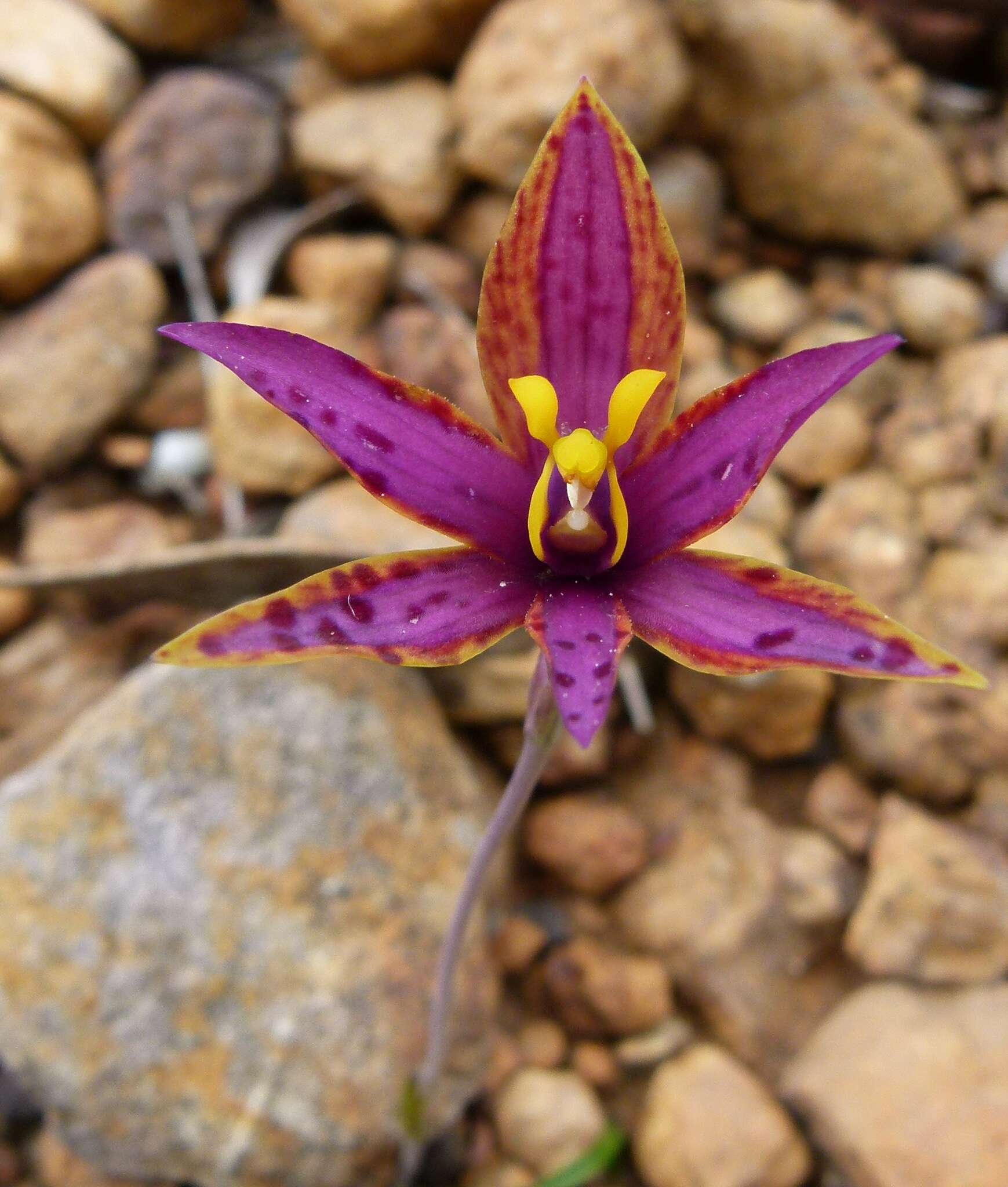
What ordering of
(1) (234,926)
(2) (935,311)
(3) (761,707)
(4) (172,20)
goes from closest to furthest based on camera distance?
(1) (234,926), (3) (761,707), (2) (935,311), (4) (172,20)

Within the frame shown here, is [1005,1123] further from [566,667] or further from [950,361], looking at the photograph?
[950,361]

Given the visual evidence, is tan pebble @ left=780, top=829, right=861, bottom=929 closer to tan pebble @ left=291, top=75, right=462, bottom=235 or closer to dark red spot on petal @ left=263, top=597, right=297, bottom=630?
dark red spot on petal @ left=263, top=597, right=297, bottom=630

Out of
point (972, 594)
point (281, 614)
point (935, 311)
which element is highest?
point (281, 614)

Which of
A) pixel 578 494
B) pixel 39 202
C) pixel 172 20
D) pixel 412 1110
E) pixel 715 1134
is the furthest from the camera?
pixel 172 20

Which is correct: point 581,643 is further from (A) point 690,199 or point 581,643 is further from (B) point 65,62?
(B) point 65,62

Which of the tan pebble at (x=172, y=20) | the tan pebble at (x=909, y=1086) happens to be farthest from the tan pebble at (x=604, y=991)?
the tan pebble at (x=172, y=20)

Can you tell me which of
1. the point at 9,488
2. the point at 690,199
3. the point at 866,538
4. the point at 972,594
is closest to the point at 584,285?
the point at 866,538
